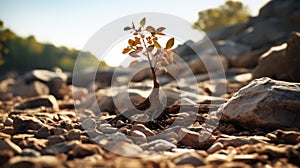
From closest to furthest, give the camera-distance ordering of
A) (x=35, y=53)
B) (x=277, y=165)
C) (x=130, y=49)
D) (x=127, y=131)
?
(x=277, y=165)
(x=127, y=131)
(x=130, y=49)
(x=35, y=53)

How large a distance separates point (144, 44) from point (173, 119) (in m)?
0.83

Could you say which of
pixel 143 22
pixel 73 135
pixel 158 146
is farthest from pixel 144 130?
pixel 143 22

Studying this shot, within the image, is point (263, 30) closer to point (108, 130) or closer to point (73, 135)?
point (108, 130)

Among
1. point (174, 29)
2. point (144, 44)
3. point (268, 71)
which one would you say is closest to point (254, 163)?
point (144, 44)

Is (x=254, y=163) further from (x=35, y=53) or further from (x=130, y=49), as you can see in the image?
(x=35, y=53)

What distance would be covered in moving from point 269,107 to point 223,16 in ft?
89.9

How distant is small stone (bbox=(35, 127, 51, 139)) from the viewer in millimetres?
2508

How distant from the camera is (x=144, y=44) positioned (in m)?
3.00

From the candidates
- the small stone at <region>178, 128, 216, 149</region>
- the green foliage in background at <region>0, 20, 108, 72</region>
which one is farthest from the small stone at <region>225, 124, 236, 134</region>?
the green foliage in background at <region>0, 20, 108, 72</region>

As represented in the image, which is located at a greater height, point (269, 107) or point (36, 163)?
point (269, 107)

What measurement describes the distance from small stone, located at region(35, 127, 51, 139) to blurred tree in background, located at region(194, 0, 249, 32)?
88.7 feet

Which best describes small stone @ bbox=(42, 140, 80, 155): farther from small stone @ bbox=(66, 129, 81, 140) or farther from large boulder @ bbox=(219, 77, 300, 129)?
large boulder @ bbox=(219, 77, 300, 129)

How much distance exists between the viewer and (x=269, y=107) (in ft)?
8.69

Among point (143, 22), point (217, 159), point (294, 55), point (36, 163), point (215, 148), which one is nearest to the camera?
point (36, 163)
